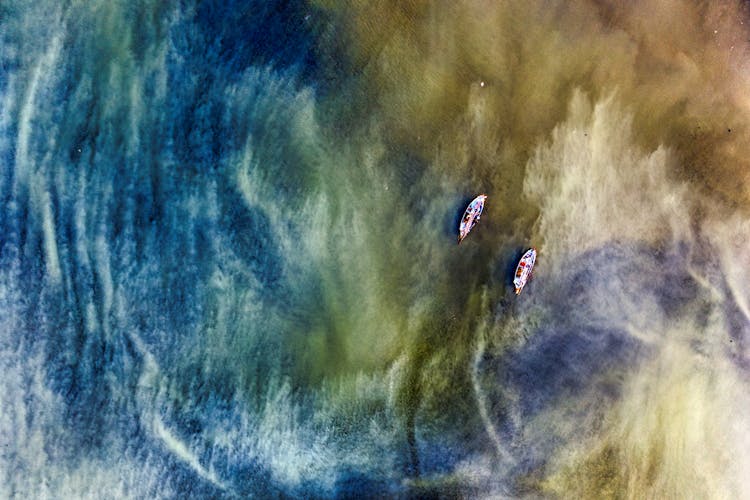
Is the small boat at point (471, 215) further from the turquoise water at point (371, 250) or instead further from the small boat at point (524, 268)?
the small boat at point (524, 268)


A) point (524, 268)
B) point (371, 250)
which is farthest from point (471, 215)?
point (371, 250)

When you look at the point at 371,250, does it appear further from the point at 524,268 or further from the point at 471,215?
the point at 524,268

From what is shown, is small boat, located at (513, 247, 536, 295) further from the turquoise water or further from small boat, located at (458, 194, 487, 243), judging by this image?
small boat, located at (458, 194, 487, 243)

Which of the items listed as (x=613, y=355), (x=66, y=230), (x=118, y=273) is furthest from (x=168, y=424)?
(x=613, y=355)

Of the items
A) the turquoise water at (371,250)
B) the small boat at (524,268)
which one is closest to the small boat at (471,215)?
the turquoise water at (371,250)

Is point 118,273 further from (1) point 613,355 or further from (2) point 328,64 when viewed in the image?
(1) point 613,355

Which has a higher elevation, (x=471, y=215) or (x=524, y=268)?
(x=471, y=215)
